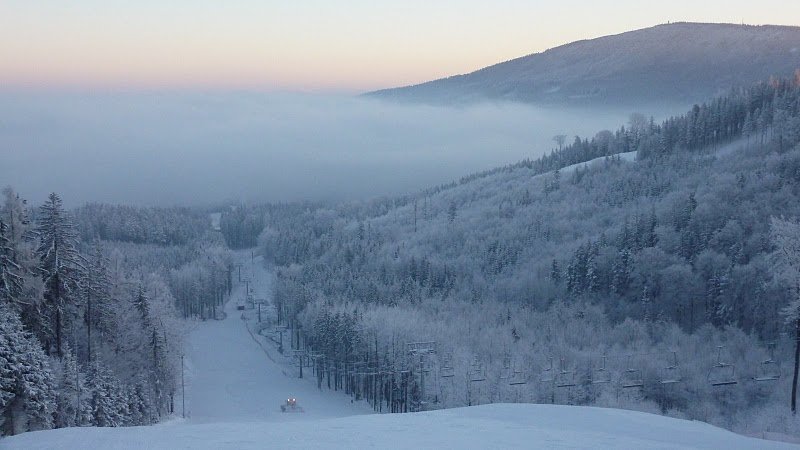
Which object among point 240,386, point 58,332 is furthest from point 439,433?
point 240,386

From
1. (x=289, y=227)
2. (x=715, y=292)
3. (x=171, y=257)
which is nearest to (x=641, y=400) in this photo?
(x=715, y=292)

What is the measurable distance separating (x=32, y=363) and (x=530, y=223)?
312ft

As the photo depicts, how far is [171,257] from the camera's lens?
13775 centimetres

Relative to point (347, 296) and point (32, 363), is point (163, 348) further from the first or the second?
point (347, 296)

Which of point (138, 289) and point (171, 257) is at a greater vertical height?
point (138, 289)

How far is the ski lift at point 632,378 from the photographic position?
55.1 metres

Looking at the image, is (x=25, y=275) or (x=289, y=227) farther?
(x=289, y=227)

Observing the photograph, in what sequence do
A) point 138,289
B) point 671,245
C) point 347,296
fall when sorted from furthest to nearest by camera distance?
point 347,296, point 671,245, point 138,289

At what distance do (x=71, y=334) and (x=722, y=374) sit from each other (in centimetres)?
5310

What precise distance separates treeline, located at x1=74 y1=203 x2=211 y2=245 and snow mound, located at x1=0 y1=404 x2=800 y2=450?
143356mm

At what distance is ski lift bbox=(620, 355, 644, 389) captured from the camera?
55.1m

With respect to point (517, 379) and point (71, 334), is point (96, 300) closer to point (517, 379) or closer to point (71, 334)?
point (71, 334)

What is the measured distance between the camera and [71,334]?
40.6 m

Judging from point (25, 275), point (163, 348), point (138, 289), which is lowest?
point (163, 348)
